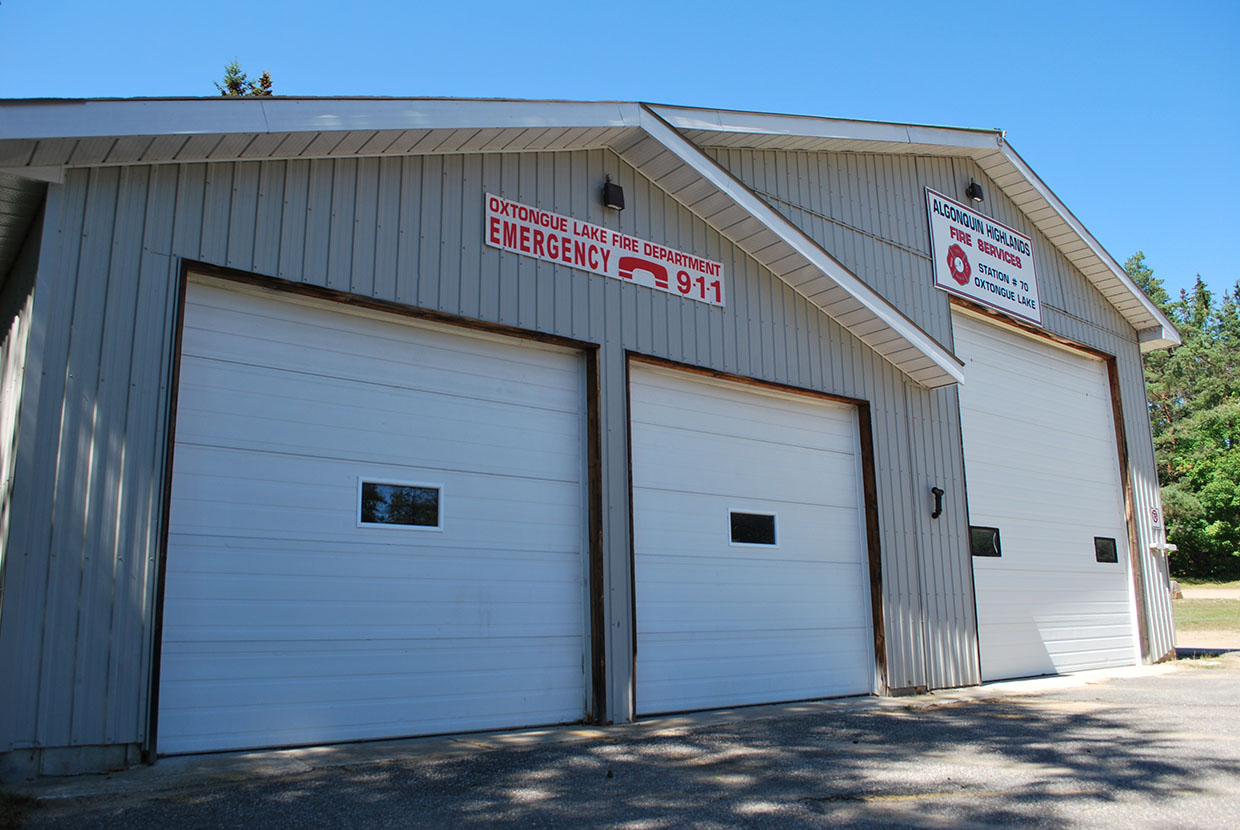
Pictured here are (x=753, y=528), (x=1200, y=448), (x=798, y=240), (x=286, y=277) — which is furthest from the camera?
(x=1200, y=448)

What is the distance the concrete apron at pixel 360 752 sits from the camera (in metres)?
4.86

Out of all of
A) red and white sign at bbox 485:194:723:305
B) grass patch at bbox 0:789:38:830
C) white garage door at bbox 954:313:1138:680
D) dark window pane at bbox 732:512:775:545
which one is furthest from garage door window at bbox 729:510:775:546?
grass patch at bbox 0:789:38:830

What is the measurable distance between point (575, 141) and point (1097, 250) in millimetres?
9489

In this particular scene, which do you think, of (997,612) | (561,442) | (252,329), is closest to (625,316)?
(561,442)

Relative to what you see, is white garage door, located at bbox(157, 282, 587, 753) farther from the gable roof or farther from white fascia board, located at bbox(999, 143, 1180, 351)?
white fascia board, located at bbox(999, 143, 1180, 351)

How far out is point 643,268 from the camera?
339 inches

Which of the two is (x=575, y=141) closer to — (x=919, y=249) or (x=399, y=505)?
(x=399, y=505)

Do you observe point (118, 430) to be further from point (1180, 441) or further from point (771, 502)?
point (1180, 441)

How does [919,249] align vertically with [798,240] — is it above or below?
above

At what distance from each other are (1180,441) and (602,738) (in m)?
46.6

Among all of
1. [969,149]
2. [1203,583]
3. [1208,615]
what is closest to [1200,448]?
[1203,583]

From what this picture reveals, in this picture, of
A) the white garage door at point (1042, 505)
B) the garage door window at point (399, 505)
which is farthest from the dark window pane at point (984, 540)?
the garage door window at point (399, 505)

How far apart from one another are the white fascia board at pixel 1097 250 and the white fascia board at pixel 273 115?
763cm

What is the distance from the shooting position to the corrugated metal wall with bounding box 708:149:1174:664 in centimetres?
1067
